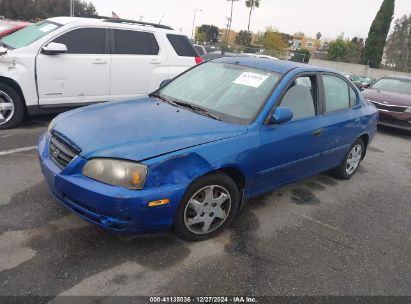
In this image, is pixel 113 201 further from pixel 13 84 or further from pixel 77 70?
pixel 77 70

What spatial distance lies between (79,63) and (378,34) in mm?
47487

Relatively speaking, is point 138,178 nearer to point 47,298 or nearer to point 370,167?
point 47,298

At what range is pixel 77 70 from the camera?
20.7 feet

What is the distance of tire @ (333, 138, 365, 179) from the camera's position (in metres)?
5.33

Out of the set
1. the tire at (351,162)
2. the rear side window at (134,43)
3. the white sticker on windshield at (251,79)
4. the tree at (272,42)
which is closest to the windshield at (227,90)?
the white sticker on windshield at (251,79)

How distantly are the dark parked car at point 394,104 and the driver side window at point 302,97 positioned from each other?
19.3 ft

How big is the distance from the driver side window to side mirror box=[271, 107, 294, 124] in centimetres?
21

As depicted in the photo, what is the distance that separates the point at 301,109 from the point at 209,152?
1.45 m

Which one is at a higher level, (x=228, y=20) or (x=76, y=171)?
(x=228, y=20)

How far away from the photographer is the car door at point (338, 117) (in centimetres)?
448

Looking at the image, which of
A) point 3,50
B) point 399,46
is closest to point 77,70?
point 3,50

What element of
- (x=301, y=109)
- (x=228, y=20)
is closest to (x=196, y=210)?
(x=301, y=109)

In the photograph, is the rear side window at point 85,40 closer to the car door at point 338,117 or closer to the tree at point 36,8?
the car door at point 338,117

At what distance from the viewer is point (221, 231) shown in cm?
357
